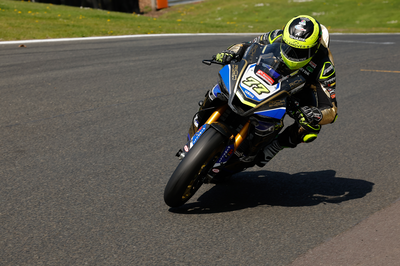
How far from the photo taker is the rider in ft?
11.9

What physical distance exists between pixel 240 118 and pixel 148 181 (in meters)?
1.24

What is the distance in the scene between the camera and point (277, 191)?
4438 millimetres

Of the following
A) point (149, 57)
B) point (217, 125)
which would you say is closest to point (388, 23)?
point (149, 57)

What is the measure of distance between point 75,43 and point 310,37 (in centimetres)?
1050

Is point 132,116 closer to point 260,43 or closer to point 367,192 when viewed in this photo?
point 260,43

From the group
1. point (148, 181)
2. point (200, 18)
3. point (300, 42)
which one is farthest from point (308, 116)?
point (200, 18)

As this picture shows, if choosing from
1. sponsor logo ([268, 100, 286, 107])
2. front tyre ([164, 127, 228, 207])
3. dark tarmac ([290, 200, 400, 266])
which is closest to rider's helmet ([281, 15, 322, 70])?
sponsor logo ([268, 100, 286, 107])

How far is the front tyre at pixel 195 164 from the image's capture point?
11.3 feet

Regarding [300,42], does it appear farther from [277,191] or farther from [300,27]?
[277,191]

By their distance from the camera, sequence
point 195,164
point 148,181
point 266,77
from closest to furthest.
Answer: point 195,164 < point 266,77 < point 148,181

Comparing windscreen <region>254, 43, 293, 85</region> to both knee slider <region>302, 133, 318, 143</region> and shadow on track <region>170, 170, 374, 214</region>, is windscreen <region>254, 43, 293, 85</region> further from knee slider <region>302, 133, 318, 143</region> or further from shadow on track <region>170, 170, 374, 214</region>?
shadow on track <region>170, 170, 374, 214</region>

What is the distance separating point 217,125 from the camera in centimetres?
354

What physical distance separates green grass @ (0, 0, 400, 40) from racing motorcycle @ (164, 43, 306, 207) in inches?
447

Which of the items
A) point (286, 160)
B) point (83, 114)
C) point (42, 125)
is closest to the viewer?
point (286, 160)
